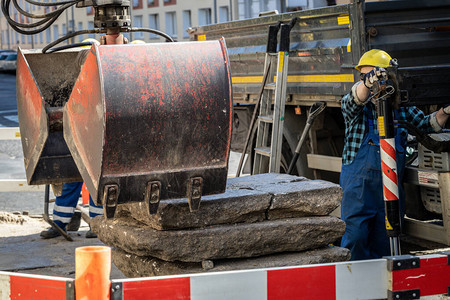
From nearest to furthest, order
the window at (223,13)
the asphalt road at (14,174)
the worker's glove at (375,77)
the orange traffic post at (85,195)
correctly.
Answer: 1. the worker's glove at (375,77)
2. the orange traffic post at (85,195)
3. the asphalt road at (14,174)
4. the window at (223,13)

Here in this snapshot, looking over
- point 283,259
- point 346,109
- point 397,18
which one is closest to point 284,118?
point 397,18

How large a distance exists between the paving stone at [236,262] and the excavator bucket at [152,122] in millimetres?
563

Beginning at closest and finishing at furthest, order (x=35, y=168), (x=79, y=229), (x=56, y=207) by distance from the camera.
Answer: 1. (x=35, y=168)
2. (x=56, y=207)
3. (x=79, y=229)

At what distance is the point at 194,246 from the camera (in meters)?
4.04

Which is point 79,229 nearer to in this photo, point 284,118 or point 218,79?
point 284,118

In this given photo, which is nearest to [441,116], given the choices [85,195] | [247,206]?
[247,206]

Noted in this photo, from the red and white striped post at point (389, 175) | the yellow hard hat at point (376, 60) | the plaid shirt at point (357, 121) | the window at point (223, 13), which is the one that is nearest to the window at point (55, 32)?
the window at point (223, 13)

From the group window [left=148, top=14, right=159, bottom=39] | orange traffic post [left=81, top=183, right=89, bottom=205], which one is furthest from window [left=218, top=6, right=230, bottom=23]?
orange traffic post [left=81, top=183, right=89, bottom=205]

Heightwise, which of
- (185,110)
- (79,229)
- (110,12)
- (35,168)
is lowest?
(79,229)

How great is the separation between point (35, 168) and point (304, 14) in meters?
3.42

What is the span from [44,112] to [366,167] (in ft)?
7.70

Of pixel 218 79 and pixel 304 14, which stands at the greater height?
pixel 304 14

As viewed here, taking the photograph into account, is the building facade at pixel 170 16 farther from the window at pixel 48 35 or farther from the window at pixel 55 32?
the window at pixel 48 35

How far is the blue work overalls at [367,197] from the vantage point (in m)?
5.36
